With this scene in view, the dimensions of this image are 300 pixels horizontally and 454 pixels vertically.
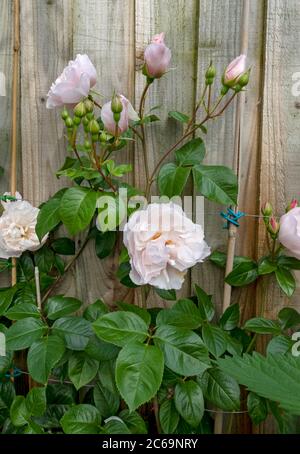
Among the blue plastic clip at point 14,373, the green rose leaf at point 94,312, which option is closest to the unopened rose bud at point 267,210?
the green rose leaf at point 94,312

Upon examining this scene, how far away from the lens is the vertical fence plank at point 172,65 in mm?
1245

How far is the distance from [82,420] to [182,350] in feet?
1.08

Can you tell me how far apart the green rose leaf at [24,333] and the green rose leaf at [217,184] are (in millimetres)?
549

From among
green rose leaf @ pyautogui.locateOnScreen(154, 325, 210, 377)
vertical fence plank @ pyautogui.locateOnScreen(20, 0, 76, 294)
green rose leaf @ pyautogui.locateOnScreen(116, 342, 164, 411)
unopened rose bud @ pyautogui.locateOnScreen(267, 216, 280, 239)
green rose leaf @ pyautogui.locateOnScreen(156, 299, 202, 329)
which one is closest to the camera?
green rose leaf @ pyautogui.locateOnScreen(116, 342, 164, 411)

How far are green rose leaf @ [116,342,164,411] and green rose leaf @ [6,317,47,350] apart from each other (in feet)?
0.97

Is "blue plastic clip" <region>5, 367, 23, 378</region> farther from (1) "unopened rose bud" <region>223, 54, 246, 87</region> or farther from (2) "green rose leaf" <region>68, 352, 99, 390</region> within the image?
(1) "unopened rose bud" <region>223, 54, 246, 87</region>

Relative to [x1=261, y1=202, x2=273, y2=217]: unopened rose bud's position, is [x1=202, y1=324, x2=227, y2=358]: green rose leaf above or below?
below

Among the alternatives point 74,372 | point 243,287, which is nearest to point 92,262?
point 74,372

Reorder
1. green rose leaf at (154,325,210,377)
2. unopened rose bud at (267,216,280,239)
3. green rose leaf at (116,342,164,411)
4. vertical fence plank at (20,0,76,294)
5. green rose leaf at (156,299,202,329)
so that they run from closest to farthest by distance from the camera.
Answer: green rose leaf at (116,342,164,411), green rose leaf at (154,325,210,377), green rose leaf at (156,299,202,329), unopened rose bud at (267,216,280,239), vertical fence plank at (20,0,76,294)

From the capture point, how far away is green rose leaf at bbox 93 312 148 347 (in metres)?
0.94

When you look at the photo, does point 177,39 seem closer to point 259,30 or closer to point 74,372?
point 259,30

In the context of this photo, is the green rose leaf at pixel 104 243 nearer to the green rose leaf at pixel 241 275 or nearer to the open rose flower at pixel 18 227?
the open rose flower at pixel 18 227

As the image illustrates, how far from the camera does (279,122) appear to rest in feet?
4.13

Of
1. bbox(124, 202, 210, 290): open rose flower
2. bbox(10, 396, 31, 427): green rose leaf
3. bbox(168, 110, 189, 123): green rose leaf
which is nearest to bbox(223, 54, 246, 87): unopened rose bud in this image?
bbox(168, 110, 189, 123): green rose leaf
